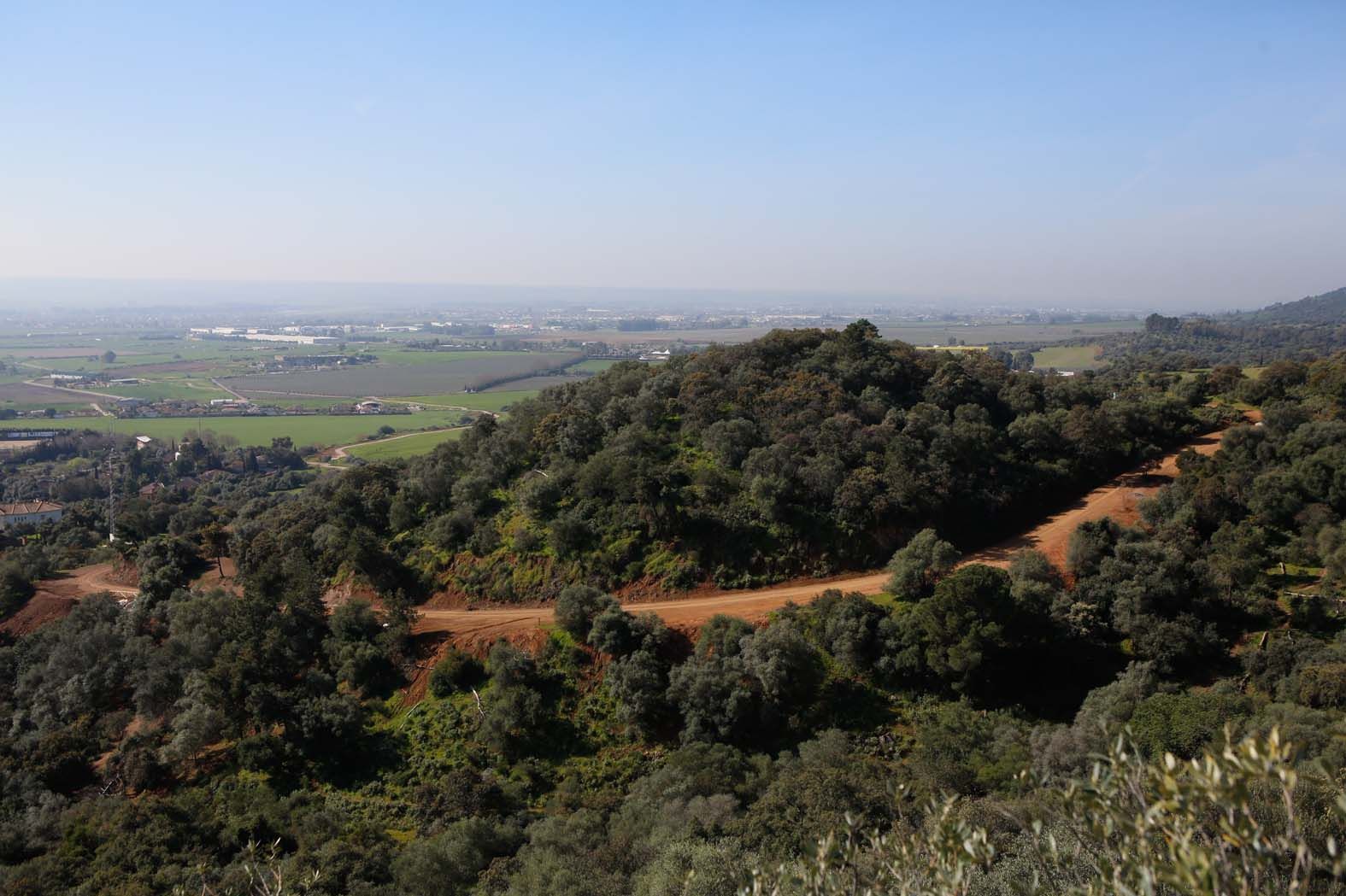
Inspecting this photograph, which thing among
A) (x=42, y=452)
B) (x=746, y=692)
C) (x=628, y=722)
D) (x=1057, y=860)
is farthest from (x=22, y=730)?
(x=42, y=452)

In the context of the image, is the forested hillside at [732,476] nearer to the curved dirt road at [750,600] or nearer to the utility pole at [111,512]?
the curved dirt road at [750,600]

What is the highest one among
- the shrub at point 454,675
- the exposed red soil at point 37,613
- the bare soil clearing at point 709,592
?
the bare soil clearing at point 709,592

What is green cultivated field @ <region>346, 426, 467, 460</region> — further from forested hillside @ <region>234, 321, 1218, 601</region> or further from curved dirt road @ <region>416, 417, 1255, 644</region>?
curved dirt road @ <region>416, 417, 1255, 644</region>

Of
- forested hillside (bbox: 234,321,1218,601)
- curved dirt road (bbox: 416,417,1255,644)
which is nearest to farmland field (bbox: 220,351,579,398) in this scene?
forested hillside (bbox: 234,321,1218,601)

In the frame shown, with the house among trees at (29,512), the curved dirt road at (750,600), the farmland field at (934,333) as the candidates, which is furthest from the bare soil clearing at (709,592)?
the farmland field at (934,333)

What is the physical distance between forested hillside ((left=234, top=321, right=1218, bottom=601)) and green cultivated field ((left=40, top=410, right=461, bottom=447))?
39028 mm

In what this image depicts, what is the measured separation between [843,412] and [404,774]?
23898 mm

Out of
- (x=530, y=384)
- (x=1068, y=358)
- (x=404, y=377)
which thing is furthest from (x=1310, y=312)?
(x=404, y=377)

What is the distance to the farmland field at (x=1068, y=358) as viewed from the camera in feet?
315

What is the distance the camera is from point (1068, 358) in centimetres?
10494

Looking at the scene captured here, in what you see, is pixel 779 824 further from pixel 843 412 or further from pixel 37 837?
pixel 843 412

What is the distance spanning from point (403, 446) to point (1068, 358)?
8909 centimetres

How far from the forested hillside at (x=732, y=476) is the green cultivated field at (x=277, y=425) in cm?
3903

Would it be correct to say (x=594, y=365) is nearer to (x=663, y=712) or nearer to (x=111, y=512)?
(x=111, y=512)
